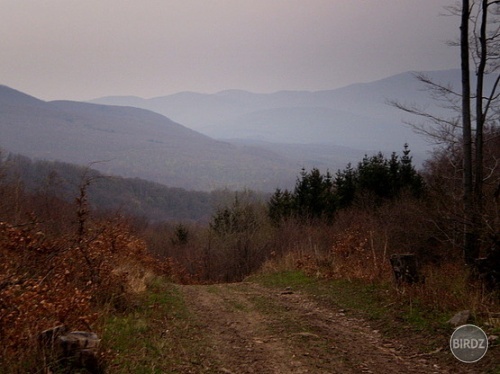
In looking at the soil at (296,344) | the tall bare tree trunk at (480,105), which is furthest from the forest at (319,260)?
the soil at (296,344)

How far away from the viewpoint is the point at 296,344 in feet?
21.7

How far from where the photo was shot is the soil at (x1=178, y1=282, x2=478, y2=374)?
224 inches

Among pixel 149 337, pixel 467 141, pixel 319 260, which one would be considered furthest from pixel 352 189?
pixel 149 337

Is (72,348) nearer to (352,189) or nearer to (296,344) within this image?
(296,344)

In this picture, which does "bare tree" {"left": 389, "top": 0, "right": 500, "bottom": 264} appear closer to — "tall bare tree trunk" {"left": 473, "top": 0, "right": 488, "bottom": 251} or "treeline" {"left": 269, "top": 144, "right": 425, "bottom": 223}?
"tall bare tree trunk" {"left": 473, "top": 0, "right": 488, "bottom": 251}

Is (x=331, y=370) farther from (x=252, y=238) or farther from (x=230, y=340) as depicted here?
(x=252, y=238)

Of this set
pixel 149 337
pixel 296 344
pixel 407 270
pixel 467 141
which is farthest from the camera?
pixel 467 141

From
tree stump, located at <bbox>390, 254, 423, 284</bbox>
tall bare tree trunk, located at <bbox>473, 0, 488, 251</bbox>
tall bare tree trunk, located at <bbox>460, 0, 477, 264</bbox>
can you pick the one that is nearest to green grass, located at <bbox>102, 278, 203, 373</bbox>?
tree stump, located at <bbox>390, 254, 423, 284</bbox>

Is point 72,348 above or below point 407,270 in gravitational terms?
above

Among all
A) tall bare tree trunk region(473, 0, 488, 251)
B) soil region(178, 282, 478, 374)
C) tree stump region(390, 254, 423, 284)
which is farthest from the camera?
tall bare tree trunk region(473, 0, 488, 251)

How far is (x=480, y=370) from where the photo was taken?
17.7 feet

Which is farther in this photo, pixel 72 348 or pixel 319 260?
pixel 319 260

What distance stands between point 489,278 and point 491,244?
65 centimetres

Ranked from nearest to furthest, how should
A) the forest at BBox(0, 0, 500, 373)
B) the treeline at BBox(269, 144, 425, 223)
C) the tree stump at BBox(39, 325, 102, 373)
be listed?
the tree stump at BBox(39, 325, 102, 373) < the forest at BBox(0, 0, 500, 373) < the treeline at BBox(269, 144, 425, 223)
